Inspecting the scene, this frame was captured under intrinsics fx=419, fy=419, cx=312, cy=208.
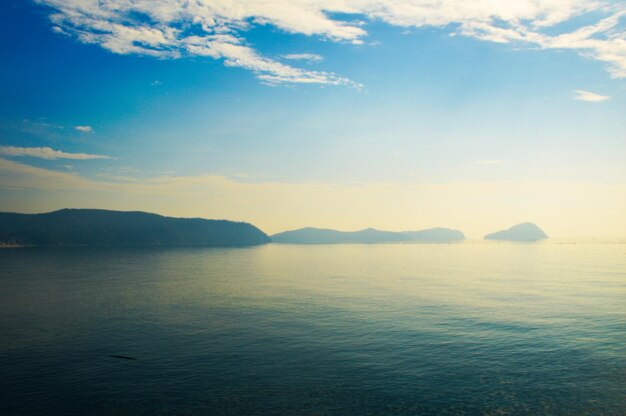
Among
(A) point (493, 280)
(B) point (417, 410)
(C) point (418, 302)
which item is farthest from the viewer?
(A) point (493, 280)

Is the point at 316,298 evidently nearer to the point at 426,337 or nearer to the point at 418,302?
the point at 418,302

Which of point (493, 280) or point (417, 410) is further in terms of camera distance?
point (493, 280)

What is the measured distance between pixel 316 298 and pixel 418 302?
1979cm

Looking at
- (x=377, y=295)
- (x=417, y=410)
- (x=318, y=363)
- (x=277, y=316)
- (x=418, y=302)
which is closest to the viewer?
(x=417, y=410)

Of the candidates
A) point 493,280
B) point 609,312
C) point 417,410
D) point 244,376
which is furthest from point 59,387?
point 493,280

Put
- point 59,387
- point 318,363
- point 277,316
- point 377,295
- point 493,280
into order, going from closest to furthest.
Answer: point 59,387 < point 318,363 < point 277,316 < point 377,295 < point 493,280

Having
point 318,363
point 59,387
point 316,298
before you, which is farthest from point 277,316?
point 59,387

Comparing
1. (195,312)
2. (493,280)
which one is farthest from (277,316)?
(493,280)

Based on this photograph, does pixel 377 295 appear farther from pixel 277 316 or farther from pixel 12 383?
pixel 12 383

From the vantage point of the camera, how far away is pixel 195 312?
69250 mm

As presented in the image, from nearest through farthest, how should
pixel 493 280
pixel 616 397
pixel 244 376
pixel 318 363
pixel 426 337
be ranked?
pixel 616 397 < pixel 244 376 < pixel 318 363 < pixel 426 337 < pixel 493 280

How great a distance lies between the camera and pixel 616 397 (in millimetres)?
32219

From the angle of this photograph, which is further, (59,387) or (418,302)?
(418,302)

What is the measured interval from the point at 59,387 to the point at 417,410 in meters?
28.6
